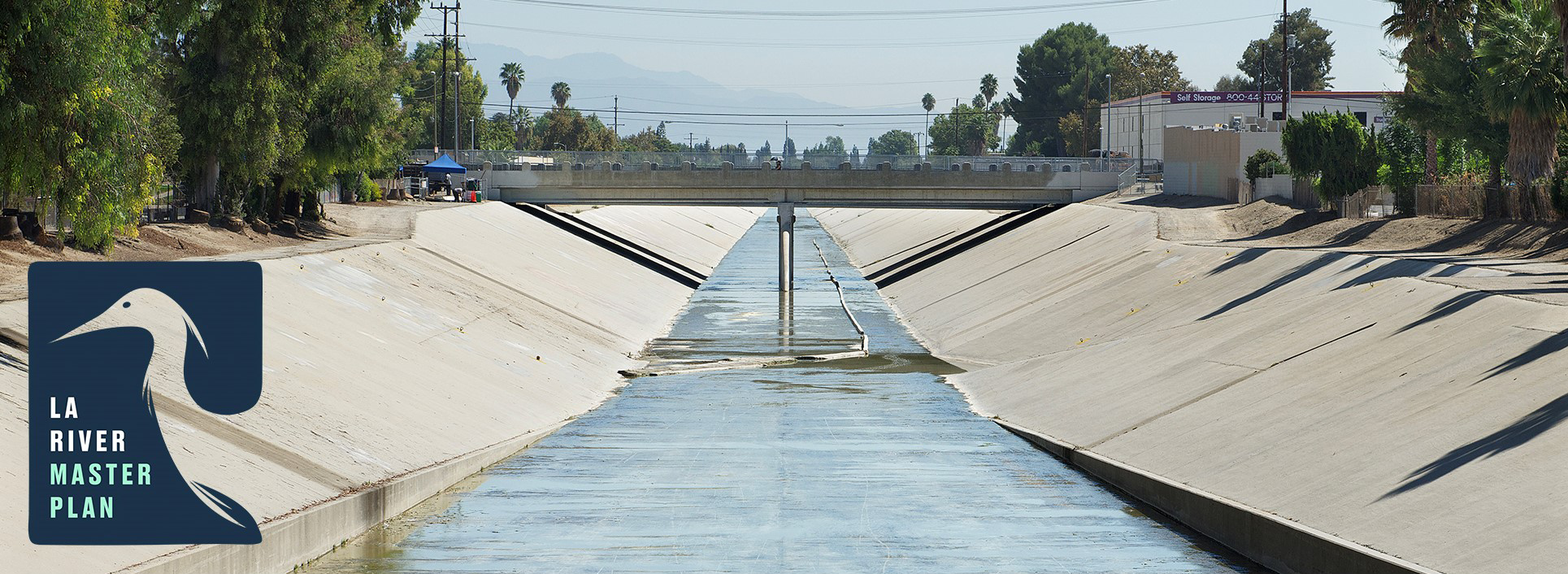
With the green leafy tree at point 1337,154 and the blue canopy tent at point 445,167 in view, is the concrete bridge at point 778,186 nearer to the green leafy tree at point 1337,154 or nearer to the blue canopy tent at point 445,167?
the blue canopy tent at point 445,167

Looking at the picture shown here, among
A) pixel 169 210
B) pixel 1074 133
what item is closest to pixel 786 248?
pixel 169 210

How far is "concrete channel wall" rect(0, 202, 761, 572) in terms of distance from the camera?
18734 millimetres

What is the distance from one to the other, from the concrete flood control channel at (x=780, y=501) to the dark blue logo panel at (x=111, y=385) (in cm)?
528

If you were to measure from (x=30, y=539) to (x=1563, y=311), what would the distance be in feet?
78.5

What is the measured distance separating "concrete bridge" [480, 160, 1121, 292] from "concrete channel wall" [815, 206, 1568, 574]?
32446mm

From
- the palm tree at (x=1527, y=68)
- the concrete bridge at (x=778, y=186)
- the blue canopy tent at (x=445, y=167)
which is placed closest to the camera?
the palm tree at (x=1527, y=68)

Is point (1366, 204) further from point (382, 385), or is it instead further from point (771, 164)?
point (382, 385)

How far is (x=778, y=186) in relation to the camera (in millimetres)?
82688

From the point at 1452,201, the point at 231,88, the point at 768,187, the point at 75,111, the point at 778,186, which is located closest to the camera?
the point at 75,111

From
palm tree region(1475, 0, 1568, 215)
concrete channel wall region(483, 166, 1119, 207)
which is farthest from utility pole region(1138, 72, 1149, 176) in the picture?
palm tree region(1475, 0, 1568, 215)

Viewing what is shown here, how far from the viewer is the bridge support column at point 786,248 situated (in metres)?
75.1

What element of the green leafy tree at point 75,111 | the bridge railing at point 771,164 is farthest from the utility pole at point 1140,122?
the green leafy tree at point 75,111

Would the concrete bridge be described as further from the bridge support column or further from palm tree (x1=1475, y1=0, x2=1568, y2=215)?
palm tree (x1=1475, y1=0, x2=1568, y2=215)

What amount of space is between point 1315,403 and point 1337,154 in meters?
35.8
